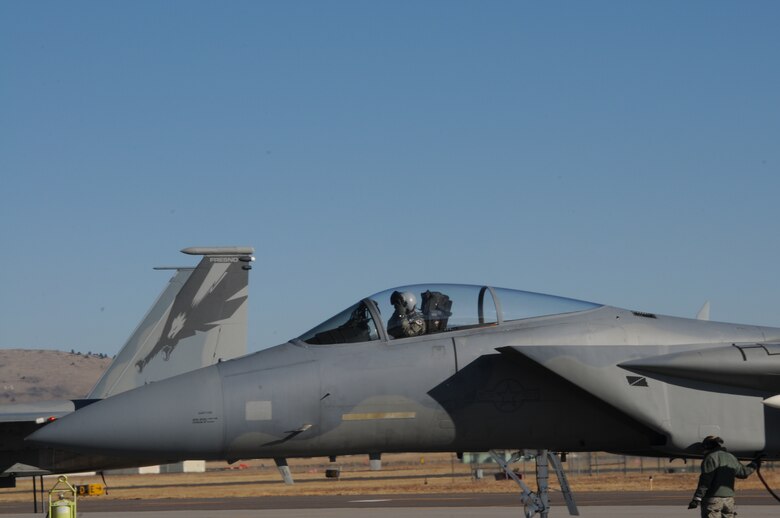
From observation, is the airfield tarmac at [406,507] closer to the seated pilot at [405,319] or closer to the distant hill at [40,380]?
the seated pilot at [405,319]

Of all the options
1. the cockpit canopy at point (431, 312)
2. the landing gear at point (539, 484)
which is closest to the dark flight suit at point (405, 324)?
the cockpit canopy at point (431, 312)

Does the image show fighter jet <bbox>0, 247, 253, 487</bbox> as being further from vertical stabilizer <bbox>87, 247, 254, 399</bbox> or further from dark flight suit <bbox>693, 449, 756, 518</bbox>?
dark flight suit <bbox>693, 449, 756, 518</bbox>

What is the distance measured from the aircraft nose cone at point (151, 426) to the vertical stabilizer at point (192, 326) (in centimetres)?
1141

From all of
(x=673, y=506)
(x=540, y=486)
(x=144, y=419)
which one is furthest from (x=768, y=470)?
(x=144, y=419)

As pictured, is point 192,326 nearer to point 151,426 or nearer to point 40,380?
point 151,426

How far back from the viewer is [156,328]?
21.4 meters

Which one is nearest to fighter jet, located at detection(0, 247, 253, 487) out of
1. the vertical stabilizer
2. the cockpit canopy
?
the vertical stabilizer

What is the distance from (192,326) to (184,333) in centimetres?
20

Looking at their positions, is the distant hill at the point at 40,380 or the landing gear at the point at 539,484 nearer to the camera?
the landing gear at the point at 539,484

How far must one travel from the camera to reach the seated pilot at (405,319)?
10227 millimetres

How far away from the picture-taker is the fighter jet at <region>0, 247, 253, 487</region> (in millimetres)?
21078

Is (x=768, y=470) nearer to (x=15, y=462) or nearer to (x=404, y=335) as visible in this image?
(x=15, y=462)

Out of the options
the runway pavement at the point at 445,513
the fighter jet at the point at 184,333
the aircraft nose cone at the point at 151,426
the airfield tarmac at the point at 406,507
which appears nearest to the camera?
the aircraft nose cone at the point at 151,426

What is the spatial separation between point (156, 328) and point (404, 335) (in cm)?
1210
